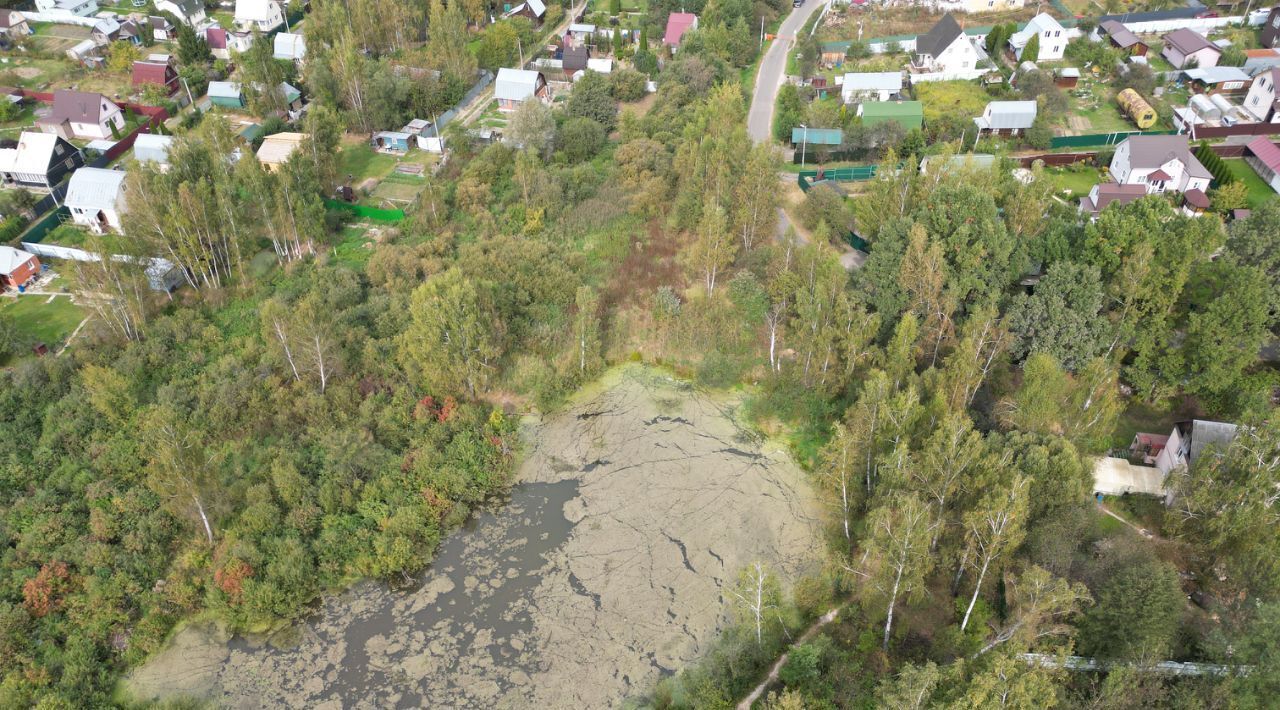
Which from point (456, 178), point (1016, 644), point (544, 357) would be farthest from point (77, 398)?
point (1016, 644)

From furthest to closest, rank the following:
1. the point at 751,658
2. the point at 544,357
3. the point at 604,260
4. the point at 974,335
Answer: the point at 604,260, the point at 544,357, the point at 974,335, the point at 751,658

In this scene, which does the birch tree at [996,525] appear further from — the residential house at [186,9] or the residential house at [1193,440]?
the residential house at [186,9]

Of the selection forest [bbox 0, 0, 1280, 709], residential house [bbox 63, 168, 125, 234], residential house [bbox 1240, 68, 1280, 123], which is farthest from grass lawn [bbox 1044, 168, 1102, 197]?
residential house [bbox 63, 168, 125, 234]

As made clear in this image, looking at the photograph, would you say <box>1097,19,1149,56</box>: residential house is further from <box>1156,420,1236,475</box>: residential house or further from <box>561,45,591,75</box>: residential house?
<box>1156,420,1236,475</box>: residential house

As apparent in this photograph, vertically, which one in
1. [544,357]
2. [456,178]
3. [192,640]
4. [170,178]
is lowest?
[192,640]

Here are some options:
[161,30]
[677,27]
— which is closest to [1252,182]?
[677,27]

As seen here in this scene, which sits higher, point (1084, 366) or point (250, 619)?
point (1084, 366)

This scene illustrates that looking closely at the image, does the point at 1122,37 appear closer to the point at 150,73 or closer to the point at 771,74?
the point at 771,74

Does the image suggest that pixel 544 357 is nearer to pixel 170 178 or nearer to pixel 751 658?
pixel 751 658
